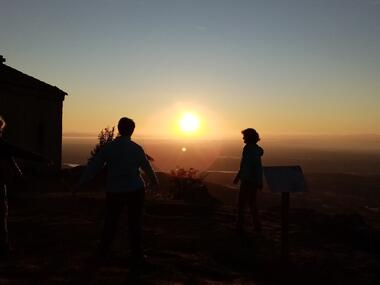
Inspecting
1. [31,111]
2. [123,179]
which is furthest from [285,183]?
[31,111]

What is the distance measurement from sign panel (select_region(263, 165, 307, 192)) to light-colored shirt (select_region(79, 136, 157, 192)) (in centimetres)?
216

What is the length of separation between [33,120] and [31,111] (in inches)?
15.9

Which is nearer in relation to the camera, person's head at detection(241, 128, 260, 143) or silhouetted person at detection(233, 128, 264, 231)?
silhouetted person at detection(233, 128, 264, 231)

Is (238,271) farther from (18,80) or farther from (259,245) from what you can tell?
(18,80)

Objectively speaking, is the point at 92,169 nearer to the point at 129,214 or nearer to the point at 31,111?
the point at 129,214

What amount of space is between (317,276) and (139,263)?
2.71 metres

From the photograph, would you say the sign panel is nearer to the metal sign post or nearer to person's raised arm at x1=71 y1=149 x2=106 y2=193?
the metal sign post

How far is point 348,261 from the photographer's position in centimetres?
907

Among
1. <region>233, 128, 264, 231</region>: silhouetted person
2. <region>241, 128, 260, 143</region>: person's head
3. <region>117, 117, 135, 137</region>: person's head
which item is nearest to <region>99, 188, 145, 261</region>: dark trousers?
<region>117, 117, 135, 137</region>: person's head

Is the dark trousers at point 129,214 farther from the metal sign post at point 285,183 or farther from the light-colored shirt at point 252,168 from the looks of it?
the light-colored shirt at point 252,168

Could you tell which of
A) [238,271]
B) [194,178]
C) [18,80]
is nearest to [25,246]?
[238,271]

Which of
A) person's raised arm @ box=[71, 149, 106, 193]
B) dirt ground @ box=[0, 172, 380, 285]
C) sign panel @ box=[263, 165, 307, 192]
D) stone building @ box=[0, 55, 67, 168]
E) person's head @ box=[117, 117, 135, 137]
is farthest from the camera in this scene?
stone building @ box=[0, 55, 67, 168]

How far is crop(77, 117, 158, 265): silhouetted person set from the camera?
24.1ft

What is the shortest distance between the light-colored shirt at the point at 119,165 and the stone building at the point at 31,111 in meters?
15.0
